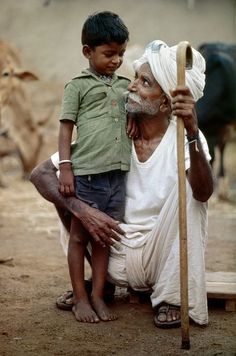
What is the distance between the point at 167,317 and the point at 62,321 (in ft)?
1.95

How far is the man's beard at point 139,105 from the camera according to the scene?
155 inches

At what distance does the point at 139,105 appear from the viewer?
12.9 feet

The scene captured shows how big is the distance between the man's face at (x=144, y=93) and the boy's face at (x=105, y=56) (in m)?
0.16

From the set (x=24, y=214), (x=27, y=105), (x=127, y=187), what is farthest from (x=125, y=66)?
(x=127, y=187)

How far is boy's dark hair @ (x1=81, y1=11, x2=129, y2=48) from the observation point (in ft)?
12.5

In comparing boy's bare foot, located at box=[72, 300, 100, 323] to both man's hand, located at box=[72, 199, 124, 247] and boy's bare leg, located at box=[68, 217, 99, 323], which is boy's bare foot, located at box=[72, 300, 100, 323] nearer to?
boy's bare leg, located at box=[68, 217, 99, 323]

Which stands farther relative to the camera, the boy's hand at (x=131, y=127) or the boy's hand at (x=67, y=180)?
the boy's hand at (x=131, y=127)

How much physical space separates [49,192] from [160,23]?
8682 millimetres

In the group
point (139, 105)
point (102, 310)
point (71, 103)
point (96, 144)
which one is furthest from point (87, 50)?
point (102, 310)

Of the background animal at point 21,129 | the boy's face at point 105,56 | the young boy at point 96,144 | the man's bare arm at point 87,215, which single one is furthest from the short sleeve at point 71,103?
the background animal at point 21,129

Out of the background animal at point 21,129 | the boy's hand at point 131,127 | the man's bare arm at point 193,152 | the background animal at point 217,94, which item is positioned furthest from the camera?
the background animal at point 21,129

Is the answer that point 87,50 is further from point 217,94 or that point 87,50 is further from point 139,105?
point 217,94

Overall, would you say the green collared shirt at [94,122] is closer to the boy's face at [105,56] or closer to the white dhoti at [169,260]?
the boy's face at [105,56]

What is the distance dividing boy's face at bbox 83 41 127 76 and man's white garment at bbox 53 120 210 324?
50 cm
